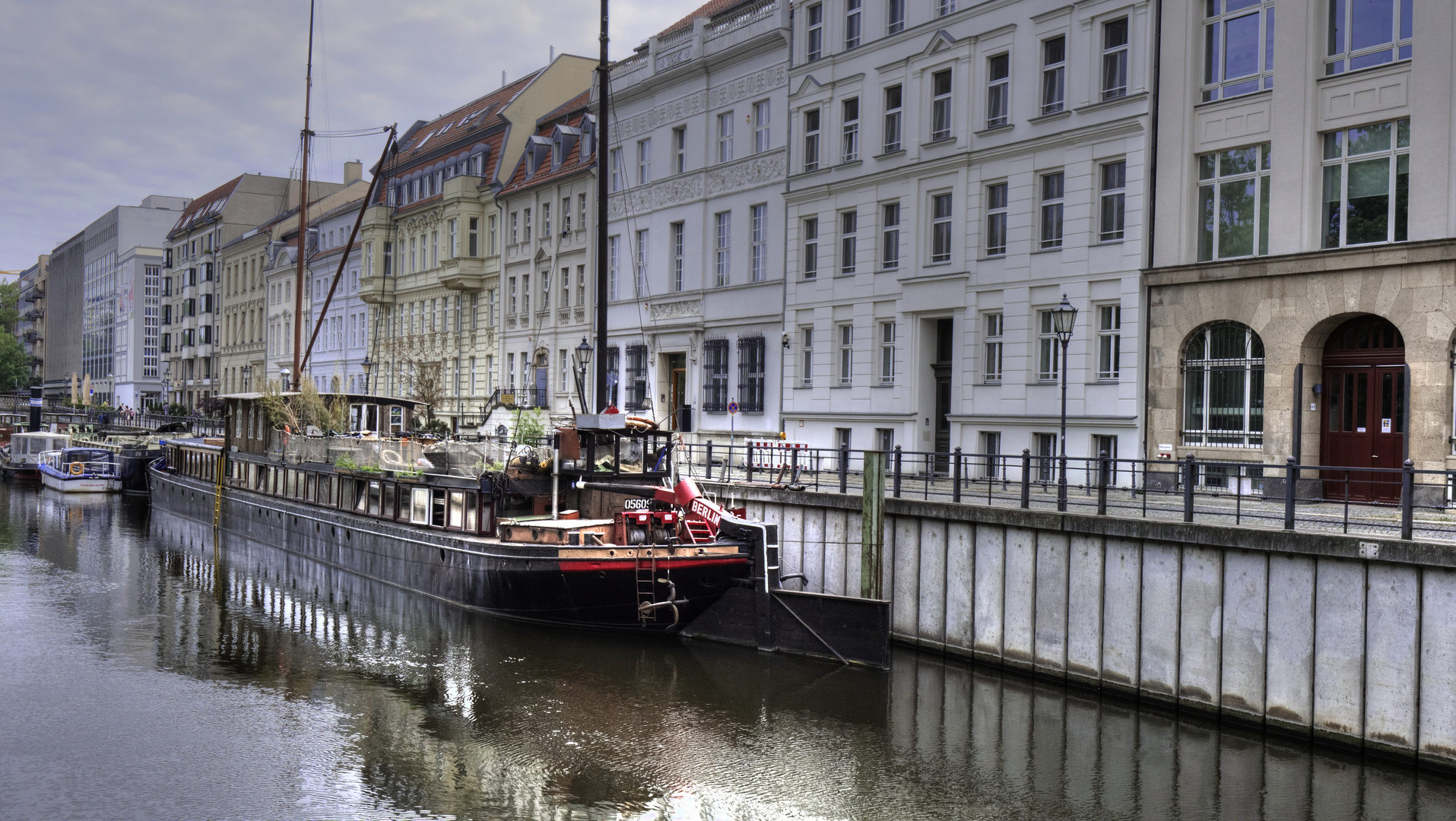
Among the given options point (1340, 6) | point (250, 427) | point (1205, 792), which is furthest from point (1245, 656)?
point (250, 427)

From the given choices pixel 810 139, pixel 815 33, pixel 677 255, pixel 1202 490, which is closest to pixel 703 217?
pixel 677 255

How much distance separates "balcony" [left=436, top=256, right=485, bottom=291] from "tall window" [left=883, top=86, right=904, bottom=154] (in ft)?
86.8

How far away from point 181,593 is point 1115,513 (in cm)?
2091

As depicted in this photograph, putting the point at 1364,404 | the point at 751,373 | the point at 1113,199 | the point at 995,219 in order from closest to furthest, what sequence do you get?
the point at 1364,404 → the point at 1113,199 → the point at 995,219 → the point at 751,373

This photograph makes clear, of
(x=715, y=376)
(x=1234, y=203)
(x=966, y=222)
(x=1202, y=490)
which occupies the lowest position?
(x=1202, y=490)

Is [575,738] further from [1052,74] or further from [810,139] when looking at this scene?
[810,139]

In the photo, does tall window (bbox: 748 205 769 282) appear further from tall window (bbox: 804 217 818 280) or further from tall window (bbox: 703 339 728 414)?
tall window (bbox: 703 339 728 414)

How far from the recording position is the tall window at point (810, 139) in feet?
120

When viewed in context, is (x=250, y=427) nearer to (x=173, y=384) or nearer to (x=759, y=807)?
(x=759, y=807)

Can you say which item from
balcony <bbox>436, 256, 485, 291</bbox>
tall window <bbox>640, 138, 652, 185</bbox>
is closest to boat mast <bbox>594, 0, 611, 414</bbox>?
tall window <bbox>640, 138, 652, 185</bbox>

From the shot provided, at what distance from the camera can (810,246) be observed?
3684 centimetres

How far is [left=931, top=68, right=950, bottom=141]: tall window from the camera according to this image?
105 ft

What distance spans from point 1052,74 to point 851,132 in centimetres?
715

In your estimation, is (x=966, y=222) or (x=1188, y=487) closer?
(x=1188, y=487)
